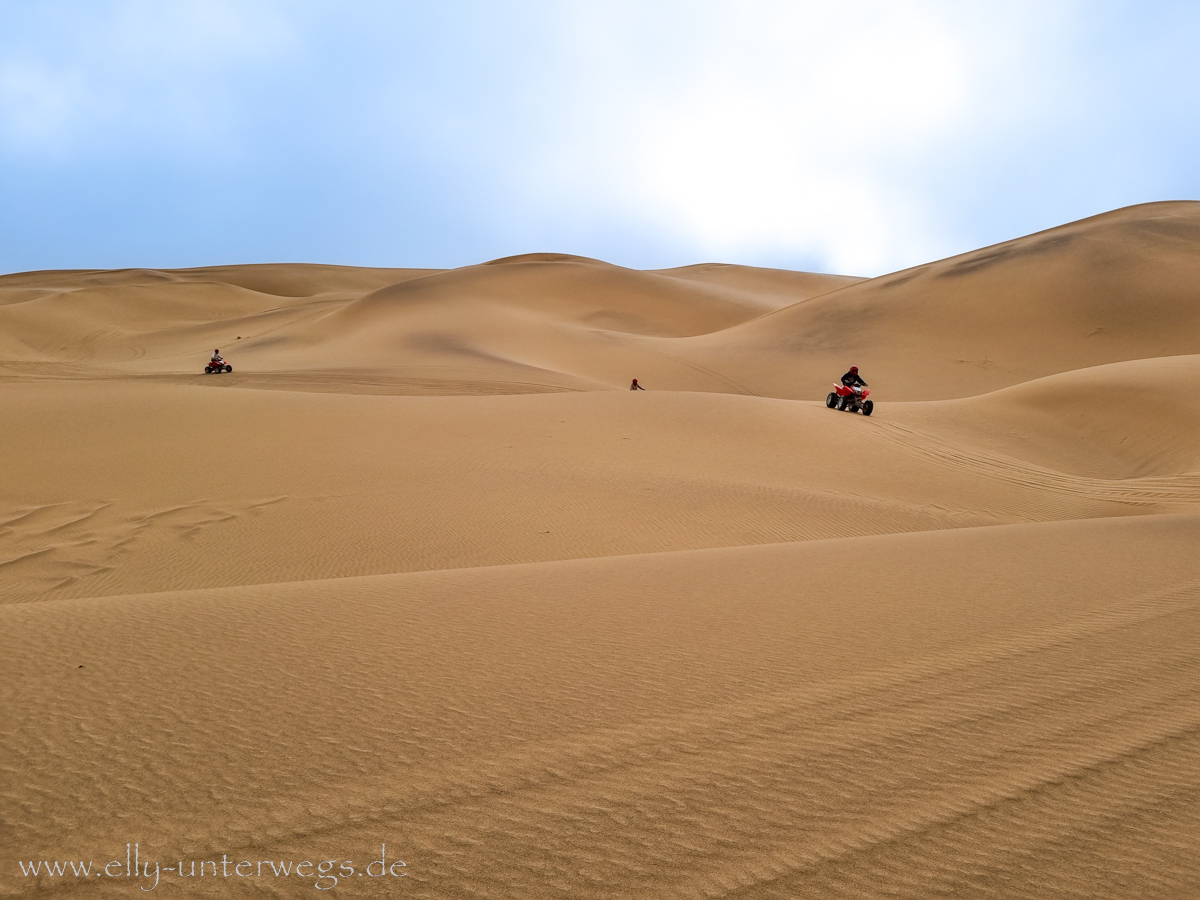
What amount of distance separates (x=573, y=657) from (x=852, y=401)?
1426 centimetres

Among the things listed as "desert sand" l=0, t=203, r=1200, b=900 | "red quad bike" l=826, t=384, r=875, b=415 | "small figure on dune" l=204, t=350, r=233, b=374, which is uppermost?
"small figure on dune" l=204, t=350, r=233, b=374

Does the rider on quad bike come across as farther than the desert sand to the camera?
Yes

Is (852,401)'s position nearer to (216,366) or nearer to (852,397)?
(852,397)

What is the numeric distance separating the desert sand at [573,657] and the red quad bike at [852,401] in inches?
109

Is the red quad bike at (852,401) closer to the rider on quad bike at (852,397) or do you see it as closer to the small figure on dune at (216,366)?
the rider on quad bike at (852,397)

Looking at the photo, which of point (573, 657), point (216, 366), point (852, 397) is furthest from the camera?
point (216, 366)

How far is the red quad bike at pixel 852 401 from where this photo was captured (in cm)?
1669

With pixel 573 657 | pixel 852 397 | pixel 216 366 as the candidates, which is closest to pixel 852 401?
pixel 852 397

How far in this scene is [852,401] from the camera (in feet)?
55.5

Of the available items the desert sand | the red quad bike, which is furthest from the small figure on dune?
the red quad bike

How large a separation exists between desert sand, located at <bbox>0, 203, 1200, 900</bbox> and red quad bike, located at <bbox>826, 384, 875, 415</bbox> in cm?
278

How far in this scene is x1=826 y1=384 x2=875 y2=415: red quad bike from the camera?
1669cm

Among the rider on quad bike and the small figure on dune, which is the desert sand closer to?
the rider on quad bike

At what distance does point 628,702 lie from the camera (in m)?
3.29
